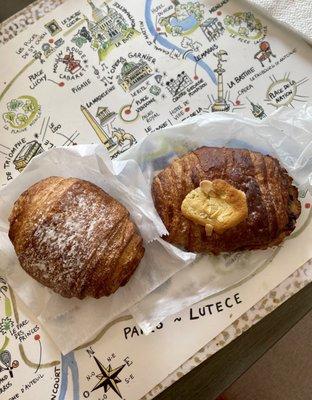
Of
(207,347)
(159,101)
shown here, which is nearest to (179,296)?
(207,347)

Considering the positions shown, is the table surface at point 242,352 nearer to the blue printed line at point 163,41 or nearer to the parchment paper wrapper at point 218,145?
the parchment paper wrapper at point 218,145

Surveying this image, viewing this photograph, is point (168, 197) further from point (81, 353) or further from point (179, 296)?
point (81, 353)

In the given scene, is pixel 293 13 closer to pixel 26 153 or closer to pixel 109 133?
pixel 109 133

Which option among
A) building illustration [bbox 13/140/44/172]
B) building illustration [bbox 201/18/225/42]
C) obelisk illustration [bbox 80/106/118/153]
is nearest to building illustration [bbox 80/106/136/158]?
obelisk illustration [bbox 80/106/118/153]

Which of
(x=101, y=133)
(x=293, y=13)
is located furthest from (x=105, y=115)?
(x=293, y=13)

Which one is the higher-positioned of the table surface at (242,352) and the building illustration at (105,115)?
the building illustration at (105,115)

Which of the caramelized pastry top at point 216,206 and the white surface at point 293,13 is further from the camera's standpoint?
the white surface at point 293,13

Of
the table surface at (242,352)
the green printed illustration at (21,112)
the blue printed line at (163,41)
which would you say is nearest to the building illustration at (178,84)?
the blue printed line at (163,41)
